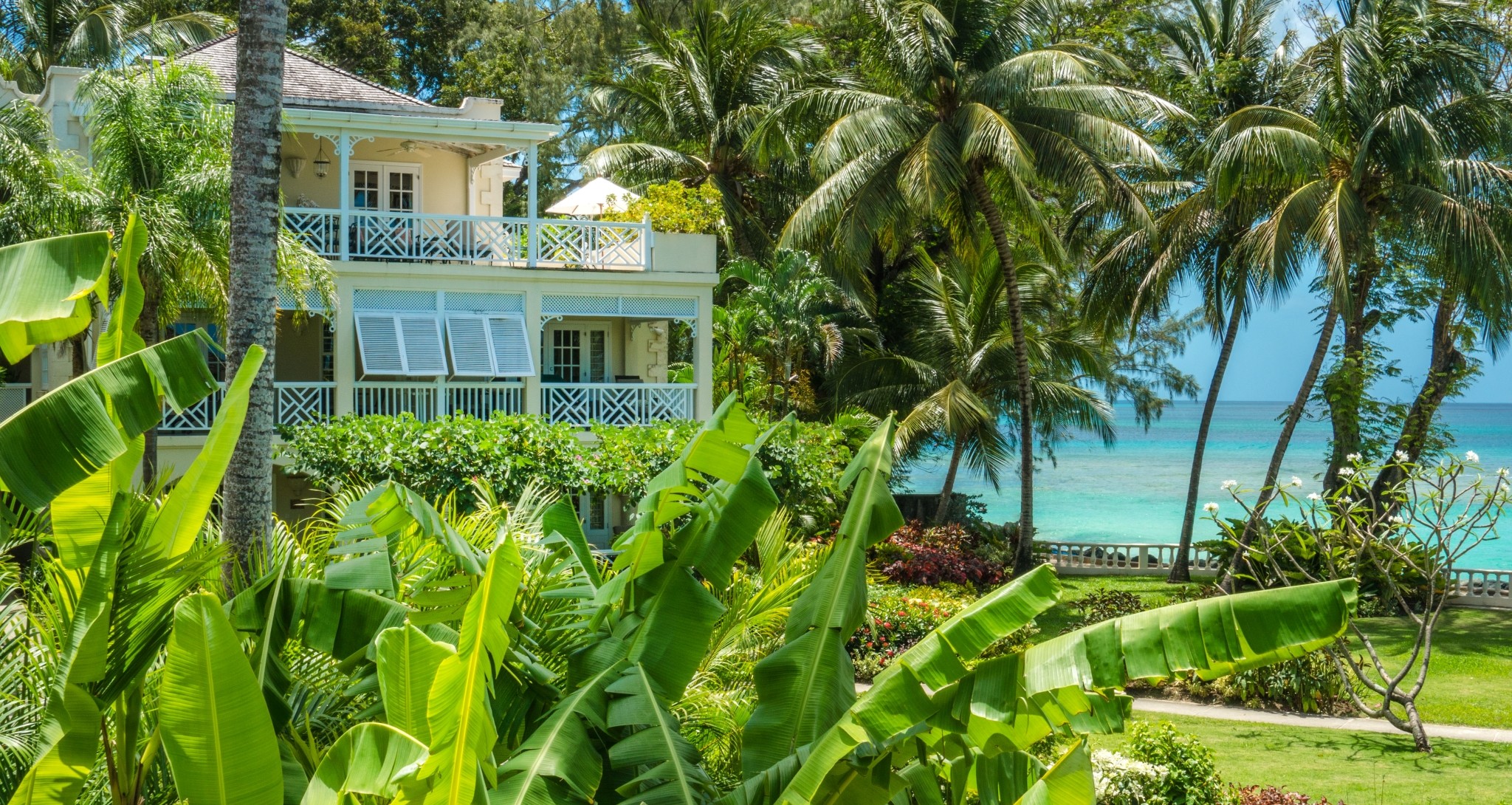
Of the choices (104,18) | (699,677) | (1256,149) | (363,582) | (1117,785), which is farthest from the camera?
(104,18)

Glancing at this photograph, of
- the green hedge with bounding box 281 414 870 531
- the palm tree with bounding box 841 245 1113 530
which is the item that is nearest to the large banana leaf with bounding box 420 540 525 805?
the green hedge with bounding box 281 414 870 531

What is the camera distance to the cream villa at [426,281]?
A: 18703 millimetres

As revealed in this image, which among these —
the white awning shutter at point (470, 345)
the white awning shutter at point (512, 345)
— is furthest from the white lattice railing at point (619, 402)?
the white awning shutter at point (470, 345)

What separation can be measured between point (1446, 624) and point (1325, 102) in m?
9.06

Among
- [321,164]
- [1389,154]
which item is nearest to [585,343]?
[321,164]

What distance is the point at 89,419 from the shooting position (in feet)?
11.6

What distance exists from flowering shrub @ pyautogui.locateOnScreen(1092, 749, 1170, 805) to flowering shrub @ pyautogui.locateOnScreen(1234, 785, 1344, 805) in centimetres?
70

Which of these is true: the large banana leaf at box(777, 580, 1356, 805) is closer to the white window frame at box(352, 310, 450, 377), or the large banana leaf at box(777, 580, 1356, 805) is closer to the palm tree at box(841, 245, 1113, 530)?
the white window frame at box(352, 310, 450, 377)

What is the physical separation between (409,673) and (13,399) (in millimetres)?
19004

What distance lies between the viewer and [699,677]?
7602 mm

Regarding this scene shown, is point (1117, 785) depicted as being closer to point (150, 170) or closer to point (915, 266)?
point (150, 170)

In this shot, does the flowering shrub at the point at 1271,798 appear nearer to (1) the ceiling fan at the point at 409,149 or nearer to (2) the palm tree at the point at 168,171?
(2) the palm tree at the point at 168,171

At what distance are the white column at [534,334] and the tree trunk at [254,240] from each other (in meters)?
11.8

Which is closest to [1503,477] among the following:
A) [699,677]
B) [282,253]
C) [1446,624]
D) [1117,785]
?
[1117,785]
